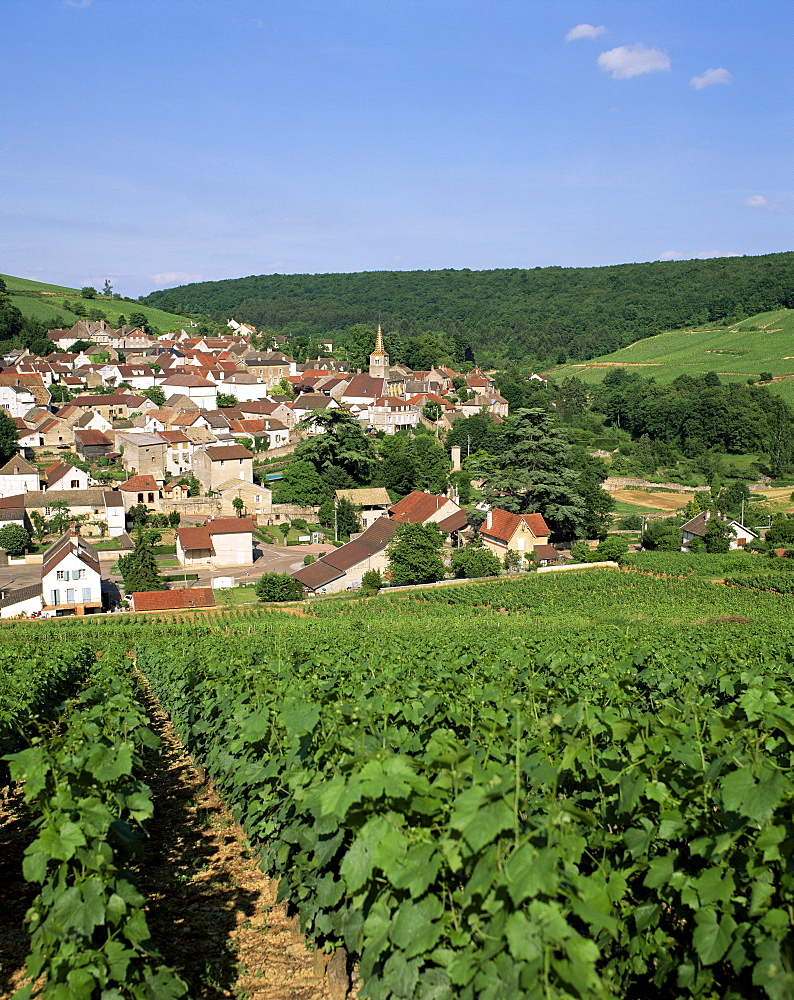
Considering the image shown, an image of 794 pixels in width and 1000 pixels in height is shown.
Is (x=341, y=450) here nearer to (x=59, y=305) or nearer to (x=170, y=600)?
(x=170, y=600)

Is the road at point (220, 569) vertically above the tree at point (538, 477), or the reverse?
the tree at point (538, 477)

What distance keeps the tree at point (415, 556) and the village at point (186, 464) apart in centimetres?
192

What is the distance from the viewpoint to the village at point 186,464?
47.1m

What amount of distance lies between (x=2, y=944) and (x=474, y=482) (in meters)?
69.9

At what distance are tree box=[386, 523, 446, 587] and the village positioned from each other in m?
1.92

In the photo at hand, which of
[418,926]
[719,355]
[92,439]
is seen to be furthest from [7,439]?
[719,355]

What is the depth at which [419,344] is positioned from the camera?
123875 millimetres

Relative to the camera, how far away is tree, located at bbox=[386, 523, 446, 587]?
45.5 meters

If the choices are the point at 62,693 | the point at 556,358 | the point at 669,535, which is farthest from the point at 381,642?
the point at 556,358

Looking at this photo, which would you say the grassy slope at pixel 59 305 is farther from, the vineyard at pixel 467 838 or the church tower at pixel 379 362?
the vineyard at pixel 467 838

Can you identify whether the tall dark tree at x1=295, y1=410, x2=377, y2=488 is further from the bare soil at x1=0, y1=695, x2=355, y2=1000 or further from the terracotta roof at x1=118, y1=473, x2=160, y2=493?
the bare soil at x1=0, y1=695, x2=355, y2=1000

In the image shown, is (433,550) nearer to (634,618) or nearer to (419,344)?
(634,618)

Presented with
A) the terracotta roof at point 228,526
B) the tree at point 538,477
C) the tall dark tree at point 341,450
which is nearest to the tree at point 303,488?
the tall dark tree at point 341,450

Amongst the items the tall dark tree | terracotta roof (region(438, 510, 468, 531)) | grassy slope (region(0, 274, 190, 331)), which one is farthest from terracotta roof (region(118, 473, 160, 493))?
grassy slope (region(0, 274, 190, 331))
